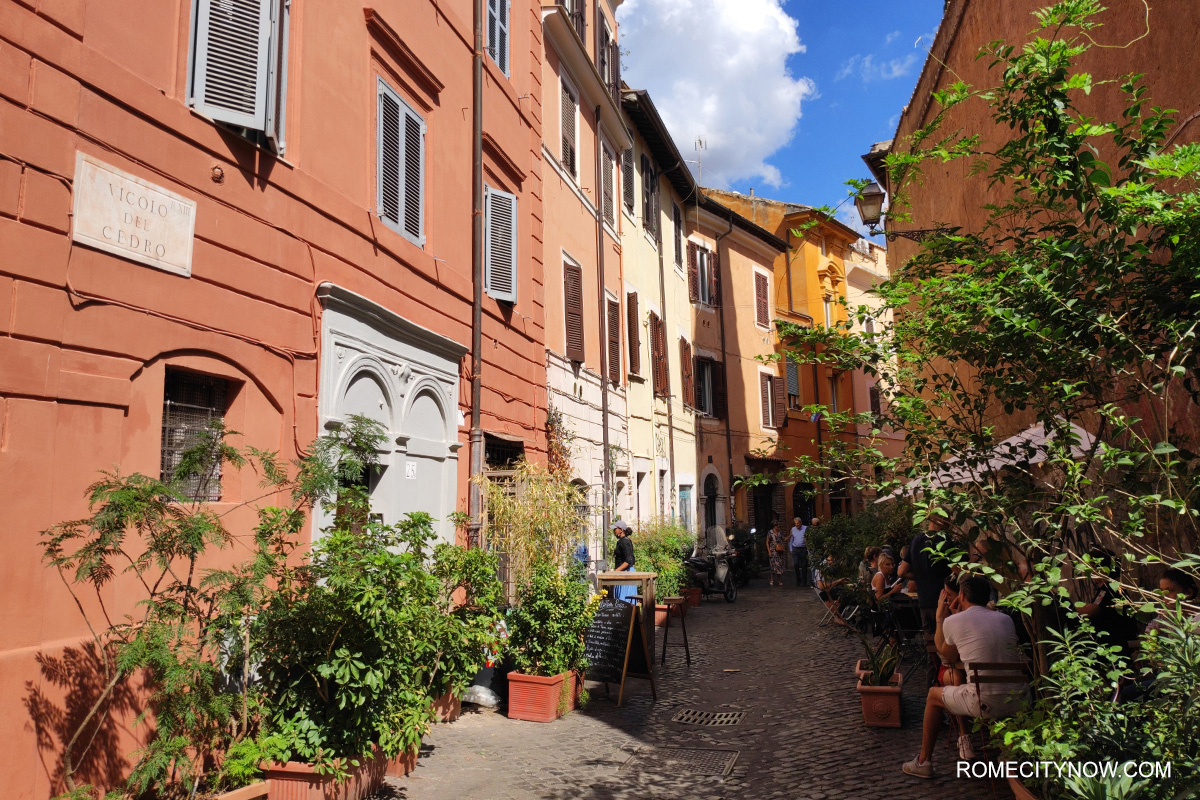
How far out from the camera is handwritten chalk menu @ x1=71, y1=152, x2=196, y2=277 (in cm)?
443

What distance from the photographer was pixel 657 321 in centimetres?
1950

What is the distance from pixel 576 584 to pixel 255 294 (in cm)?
369

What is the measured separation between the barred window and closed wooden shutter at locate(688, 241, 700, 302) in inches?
703

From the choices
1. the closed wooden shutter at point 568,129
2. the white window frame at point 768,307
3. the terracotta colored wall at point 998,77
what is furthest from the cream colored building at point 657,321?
the terracotta colored wall at point 998,77

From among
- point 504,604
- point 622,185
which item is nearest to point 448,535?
point 504,604

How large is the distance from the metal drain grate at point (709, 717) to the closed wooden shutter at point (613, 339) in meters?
8.32

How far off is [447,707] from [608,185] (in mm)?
11349

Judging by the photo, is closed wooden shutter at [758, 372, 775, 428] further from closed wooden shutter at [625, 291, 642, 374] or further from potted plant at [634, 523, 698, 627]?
potted plant at [634, 523, 698, 627]

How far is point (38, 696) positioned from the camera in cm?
394

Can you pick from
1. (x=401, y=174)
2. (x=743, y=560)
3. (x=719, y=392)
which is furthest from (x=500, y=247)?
(x=719, y=392)

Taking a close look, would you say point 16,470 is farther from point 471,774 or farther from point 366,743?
point 471,774

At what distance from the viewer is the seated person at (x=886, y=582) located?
31.1ft

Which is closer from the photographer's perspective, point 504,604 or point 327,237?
point 327,237

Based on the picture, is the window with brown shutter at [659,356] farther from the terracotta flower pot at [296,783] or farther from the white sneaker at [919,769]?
the terracotta flower pot at [296,783]
